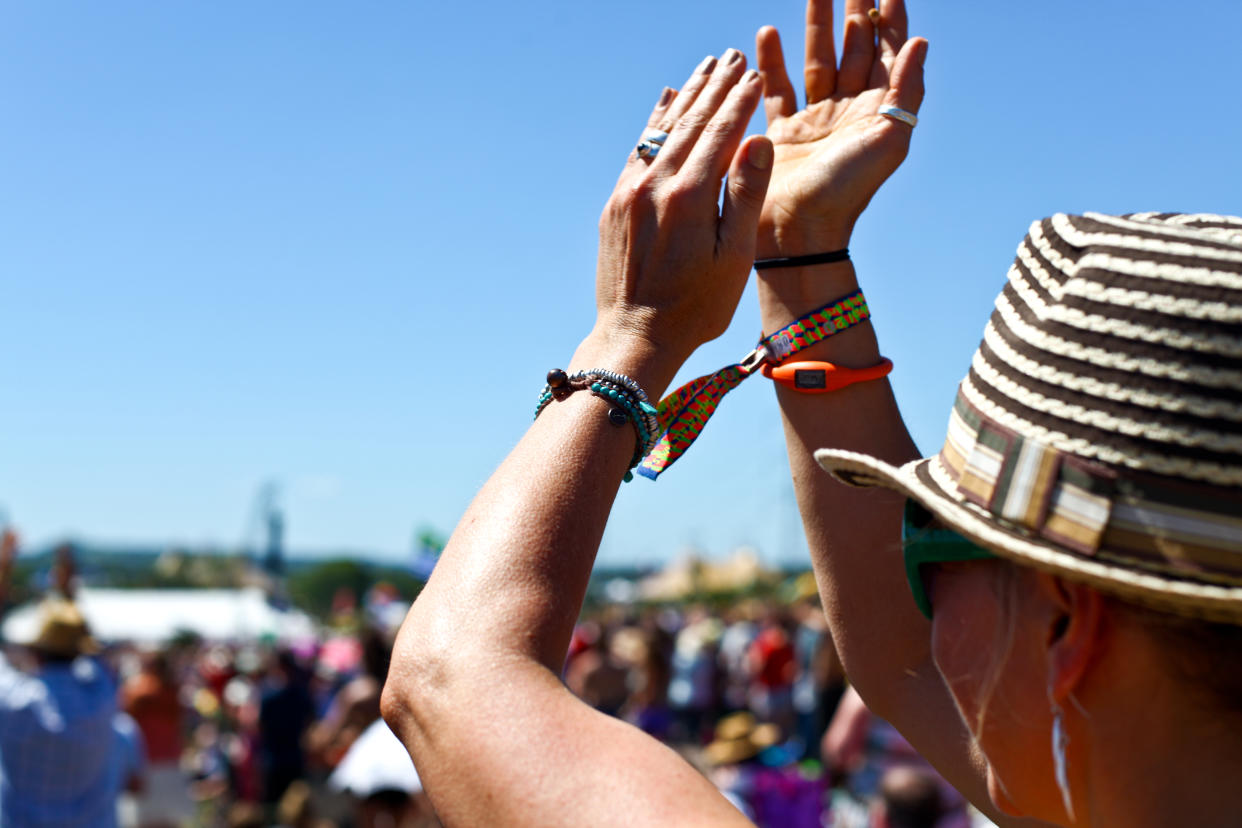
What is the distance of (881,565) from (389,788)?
12.0 ft

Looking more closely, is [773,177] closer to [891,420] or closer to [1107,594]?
[891,420]

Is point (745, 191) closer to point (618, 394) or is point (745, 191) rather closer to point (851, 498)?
point (618, 394)

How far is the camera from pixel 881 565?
5.51 ft

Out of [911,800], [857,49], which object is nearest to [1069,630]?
[857,49]

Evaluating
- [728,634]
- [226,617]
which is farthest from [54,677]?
[226,617]

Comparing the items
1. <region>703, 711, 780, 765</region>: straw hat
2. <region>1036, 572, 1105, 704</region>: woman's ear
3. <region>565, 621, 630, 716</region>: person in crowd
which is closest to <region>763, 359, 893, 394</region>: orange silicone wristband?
<region>1036, 572, 1105, 704</region>: woman's ear

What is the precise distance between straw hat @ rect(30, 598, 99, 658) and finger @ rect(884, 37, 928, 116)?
21.1 feet

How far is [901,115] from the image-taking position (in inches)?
67.8

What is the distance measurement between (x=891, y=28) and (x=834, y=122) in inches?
8.2

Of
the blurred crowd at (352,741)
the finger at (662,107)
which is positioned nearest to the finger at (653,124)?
the finger at (662,107)

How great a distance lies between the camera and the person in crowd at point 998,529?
988 mm

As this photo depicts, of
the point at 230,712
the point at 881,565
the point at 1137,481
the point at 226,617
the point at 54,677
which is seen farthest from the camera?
the point at 226,617

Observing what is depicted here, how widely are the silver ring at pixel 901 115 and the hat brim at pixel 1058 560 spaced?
27.7 inches

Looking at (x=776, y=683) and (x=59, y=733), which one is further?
(x=776, y=683)
